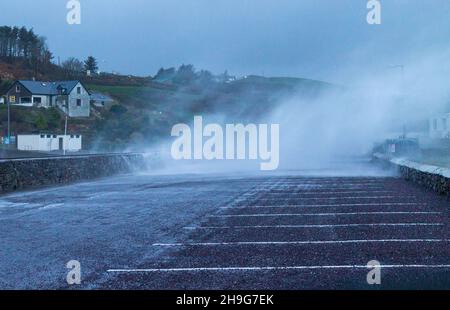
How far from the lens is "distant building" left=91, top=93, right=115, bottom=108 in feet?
380

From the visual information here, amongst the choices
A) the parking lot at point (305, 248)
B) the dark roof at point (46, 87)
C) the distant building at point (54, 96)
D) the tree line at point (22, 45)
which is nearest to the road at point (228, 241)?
the parking lot at point (305, 248)

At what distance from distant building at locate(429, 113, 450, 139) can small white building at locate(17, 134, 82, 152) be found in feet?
149

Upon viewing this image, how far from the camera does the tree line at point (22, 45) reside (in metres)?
138

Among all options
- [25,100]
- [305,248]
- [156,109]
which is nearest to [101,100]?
[156,109]

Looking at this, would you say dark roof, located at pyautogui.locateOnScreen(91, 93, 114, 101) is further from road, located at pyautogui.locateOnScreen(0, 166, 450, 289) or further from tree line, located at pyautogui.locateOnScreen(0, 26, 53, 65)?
road, located at pyautogui.locateOnScreen(0, 166, 450, 289)

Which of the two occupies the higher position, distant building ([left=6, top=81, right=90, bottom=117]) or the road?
distant building ([left=6, top=81, right=90, bottom=117])

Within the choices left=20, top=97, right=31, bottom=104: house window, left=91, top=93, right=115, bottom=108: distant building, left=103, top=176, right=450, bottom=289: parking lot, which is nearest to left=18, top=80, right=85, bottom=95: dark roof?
left=20, top=97, right=31, bottom=104: house window

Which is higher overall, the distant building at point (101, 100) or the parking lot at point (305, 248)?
the distant building at point (101, 100)

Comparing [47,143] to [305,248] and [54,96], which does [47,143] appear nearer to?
[54,96]

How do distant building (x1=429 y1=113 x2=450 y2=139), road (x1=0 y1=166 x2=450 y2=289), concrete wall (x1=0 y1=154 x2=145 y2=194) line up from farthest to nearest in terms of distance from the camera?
distant building (x1=429 y1=113 x2=450 y2=139)
concrete wall (x1=0 y1=154 x2=145 y2=194)
road (x1=0 y1=166 x2=450 y2=289)

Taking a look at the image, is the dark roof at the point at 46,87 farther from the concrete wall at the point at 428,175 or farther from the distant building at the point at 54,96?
Result: the concrete wall at the point at 428,175

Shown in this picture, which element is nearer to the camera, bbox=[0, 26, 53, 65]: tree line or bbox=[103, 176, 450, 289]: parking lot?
bbox=[103, 176, 450, 289]: parking lot

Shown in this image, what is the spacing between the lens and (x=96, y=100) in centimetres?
11681

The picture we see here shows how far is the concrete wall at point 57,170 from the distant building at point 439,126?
50479 mm
